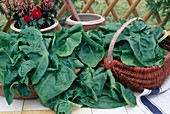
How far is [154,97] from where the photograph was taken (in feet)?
4.80

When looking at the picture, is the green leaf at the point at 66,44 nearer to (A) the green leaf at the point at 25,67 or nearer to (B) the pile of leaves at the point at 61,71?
(B) the pile of leaves at the point at 61,71

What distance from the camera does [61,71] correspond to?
54.9 inches

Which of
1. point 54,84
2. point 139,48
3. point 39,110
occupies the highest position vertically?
point 139,48

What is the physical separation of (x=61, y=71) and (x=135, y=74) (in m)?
0.34

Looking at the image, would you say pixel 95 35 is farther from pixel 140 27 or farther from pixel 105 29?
pixel 140 27

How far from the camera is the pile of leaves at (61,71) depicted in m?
1.35

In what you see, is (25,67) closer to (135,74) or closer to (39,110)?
(39,110)

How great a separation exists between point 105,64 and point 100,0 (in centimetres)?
173

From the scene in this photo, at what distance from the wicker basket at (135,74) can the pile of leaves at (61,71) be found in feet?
0.12

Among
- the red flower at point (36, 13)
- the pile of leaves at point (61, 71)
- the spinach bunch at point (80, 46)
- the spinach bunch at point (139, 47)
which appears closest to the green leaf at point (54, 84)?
the pile of leaves at point (61, 71)

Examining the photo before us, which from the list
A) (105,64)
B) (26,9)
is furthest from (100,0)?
(105,64)

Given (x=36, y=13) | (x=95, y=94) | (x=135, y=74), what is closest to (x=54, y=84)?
(x=95, y=94)

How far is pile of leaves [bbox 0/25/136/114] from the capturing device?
4.43ft

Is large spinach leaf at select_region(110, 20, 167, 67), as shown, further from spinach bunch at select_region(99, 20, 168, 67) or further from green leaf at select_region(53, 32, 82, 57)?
green leaf at select_region(53, 32, 82, 57)
